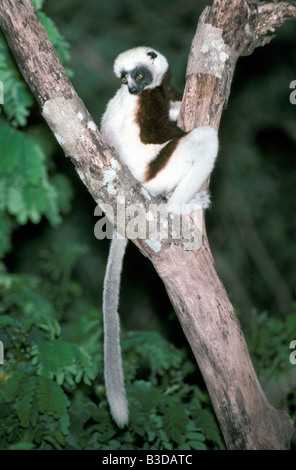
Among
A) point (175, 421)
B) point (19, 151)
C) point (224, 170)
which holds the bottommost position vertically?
point (175, 421)

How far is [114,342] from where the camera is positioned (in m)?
3.48

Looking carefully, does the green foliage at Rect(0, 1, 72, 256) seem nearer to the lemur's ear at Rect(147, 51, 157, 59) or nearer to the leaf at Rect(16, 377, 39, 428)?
the lemur's ear at Rect(147, 51, 157, 59)

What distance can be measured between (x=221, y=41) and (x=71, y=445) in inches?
126

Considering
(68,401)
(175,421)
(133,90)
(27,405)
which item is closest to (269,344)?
(175,421)

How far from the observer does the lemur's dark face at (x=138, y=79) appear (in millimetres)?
3777

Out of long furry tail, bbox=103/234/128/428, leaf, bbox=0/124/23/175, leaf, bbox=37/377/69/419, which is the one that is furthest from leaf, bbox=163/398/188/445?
leaf, bbox=0/124/23/175

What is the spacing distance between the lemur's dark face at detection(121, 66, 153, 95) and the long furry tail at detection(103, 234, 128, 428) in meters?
1.17

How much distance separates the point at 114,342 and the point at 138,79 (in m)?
2.05

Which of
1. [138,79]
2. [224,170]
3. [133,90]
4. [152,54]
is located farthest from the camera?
[224,170]

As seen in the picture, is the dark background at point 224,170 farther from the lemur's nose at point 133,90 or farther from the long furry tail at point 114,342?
the long furry tail at point 114,342

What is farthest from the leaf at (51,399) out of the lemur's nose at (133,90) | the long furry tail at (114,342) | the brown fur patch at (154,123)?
the lemur's nose at (133,90)

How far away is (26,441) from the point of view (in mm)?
3537

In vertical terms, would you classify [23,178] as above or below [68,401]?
above

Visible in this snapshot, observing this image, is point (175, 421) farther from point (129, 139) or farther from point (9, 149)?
point (9, 149)
